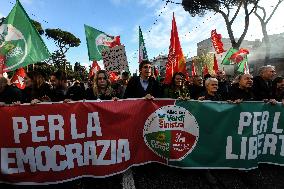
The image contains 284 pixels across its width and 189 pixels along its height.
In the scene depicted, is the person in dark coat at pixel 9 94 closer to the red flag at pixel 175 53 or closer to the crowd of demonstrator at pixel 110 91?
the crowd of demonstrator at pixel 110 91

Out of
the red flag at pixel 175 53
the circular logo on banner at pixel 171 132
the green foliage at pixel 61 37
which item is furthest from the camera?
the green foliage at pixel 61 37

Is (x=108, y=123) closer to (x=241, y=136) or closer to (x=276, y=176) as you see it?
(x=241, y=136)

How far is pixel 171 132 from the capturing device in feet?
16.3

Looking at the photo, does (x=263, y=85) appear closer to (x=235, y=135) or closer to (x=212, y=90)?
(x=212, y=90)

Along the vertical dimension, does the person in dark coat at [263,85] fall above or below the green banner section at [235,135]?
above

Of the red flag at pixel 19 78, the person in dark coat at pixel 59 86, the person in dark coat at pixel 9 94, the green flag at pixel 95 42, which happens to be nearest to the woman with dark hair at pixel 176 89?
the person in dark coat at pixel 59 86

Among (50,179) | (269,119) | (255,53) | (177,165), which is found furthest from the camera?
(255,53)

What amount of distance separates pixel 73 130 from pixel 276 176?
317cm

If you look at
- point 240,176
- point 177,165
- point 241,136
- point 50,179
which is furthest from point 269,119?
point 50,179

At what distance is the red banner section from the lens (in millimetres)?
4547

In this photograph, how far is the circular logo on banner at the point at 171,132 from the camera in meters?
4.94

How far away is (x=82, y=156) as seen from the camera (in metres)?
4.68

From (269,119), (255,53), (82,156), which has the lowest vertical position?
(82,156)

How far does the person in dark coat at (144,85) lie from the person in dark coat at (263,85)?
1857 mm
